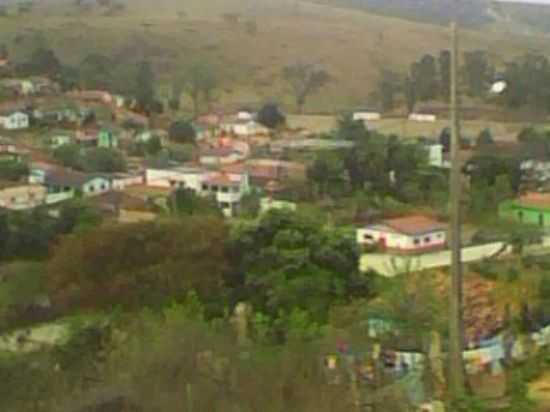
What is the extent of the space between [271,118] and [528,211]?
6764 mm

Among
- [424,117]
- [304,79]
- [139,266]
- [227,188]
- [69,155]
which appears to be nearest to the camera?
[139,266]

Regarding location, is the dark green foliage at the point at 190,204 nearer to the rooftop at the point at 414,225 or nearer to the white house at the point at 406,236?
the white house at the point at 406,236

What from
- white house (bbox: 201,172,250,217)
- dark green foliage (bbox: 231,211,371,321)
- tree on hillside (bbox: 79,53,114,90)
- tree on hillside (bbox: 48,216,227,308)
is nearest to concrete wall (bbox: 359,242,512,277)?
dark green foliage (bbox: 231,211,371,321)

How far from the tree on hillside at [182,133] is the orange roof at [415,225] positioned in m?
5.38

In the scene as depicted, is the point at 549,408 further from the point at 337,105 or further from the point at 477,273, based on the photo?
the point at 337,105

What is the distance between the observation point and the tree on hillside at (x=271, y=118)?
53.7ft

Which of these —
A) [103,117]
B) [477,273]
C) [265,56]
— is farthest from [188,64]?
[477,273]

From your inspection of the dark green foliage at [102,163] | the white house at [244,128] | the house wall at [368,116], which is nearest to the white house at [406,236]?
the dark green foliage at [102,163]

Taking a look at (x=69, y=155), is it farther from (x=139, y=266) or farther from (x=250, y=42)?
(x=250, y=42)

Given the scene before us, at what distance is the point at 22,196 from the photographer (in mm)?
10562

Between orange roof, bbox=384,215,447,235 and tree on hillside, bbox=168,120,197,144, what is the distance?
5385 mm

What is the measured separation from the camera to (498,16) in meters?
35.7

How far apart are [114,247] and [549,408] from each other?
3.68 meters

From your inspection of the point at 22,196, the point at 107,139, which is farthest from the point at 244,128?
the point at 22,196
